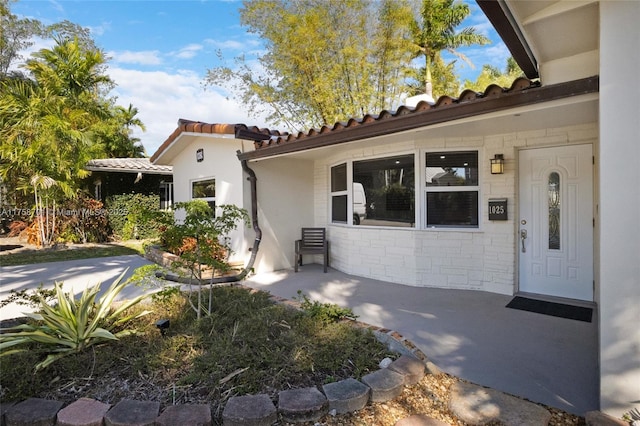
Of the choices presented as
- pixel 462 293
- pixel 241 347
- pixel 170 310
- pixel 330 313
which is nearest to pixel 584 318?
pixel 462 293

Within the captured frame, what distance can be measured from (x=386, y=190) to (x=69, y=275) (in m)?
6.93

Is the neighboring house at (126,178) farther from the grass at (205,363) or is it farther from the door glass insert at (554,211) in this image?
the door glass insert at (554,211)

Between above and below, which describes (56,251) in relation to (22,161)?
below

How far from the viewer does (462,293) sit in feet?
19.1

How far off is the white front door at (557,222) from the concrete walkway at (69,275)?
267 inches

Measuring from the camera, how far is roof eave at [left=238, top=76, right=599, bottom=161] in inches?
130

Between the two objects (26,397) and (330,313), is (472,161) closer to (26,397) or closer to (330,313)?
(330,313)

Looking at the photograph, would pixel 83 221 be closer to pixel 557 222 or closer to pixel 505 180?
pixel 505 180

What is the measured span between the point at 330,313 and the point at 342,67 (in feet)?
43.9

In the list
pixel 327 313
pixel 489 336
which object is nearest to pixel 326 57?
pixel 327 313

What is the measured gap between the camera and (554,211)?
215 inches

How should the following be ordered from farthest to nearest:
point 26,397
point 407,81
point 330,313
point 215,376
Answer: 1. point 407,81
2. point 330,313
3. point 215,376
4. point 26,397

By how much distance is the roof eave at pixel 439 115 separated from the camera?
3.30m

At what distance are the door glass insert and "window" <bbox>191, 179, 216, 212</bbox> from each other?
7.22 metres
